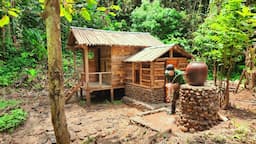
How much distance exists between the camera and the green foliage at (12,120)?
24.6ft

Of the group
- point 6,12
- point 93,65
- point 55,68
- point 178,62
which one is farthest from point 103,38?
point 6,12

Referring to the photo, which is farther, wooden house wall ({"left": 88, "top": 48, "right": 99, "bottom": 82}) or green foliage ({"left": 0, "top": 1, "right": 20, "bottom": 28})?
wooden house wall ({"left": 88, "top": 48, "right": 99, "bottom": 82})

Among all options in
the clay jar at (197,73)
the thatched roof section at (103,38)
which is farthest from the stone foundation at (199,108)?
the thatched roof section at (103,38)

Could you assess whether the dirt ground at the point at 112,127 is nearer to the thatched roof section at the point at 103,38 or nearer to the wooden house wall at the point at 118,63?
the wooden house wall at the point at 118,63

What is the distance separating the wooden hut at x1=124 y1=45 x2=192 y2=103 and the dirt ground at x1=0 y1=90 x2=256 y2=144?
1128 mm

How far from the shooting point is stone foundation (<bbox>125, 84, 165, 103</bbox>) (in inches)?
410

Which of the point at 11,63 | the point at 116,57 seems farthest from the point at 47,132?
the point at 11,63

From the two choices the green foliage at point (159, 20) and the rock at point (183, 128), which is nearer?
the rock at point (183, 128)

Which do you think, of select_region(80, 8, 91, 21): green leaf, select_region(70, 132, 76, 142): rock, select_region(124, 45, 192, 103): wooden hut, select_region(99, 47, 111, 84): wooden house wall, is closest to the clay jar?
select_region(124, 45, 192, 103): wooden hut

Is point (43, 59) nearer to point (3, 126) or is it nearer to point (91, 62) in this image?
point (91, 62)

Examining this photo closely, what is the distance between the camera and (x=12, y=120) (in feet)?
26.3

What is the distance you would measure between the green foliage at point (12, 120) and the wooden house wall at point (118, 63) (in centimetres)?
555

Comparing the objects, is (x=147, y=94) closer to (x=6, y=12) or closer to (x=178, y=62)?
(x=178, y=62)

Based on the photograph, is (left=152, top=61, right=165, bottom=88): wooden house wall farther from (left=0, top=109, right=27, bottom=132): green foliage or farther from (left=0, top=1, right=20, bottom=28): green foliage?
(left=0, top=1, right=20, bottom=28): green foliage
